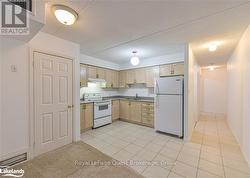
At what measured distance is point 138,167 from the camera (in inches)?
78.0

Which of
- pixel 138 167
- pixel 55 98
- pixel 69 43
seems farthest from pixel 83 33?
pixel 138 167

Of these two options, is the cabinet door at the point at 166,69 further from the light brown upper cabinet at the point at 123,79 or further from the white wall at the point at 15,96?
the white wall at the point at 15,96

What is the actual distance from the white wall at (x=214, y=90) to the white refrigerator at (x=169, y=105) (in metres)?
4.42

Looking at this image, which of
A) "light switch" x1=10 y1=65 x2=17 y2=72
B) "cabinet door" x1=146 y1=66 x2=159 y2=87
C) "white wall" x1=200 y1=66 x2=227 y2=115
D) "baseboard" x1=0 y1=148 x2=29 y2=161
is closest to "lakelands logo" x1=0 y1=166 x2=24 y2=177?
"baseboard" x1=0 y1=148 x2=29 y2=161

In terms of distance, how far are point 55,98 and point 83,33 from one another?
151 cm

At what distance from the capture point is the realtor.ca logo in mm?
1451

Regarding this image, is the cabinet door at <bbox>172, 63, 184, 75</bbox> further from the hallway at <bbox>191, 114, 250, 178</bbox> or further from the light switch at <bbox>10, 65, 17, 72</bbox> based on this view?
the light switch at <bbox>10, 65, 17, 72</bbox>

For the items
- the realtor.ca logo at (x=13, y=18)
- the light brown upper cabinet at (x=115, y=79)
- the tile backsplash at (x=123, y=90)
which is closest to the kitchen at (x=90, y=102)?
Result: the realtor.ca logo at (x=13, y=18)

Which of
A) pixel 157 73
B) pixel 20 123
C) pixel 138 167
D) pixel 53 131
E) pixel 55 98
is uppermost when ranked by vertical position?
pixel 157 73

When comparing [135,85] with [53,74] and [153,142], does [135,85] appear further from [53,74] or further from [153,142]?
[53,74]

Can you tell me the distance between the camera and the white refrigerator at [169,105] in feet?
10.3

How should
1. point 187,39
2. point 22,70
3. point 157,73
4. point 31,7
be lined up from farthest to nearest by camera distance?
1. point 157,73
2. point 187,39
3. point 22,70
4. point 31,7

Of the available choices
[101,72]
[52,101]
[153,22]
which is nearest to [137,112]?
[101,72]

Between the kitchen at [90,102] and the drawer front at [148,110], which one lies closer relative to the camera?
the kitchen at [90,102]
